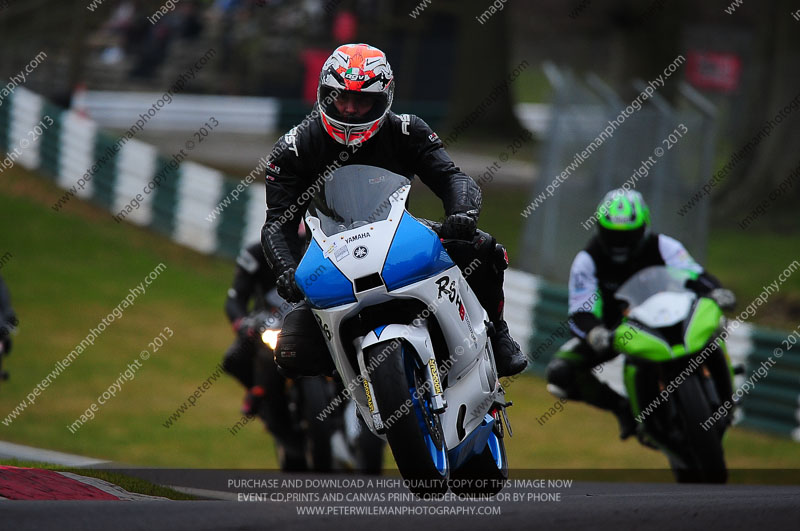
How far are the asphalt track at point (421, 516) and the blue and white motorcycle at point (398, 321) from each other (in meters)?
0.46

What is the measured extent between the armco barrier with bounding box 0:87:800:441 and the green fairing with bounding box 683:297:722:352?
163 inches

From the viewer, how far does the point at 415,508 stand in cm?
494

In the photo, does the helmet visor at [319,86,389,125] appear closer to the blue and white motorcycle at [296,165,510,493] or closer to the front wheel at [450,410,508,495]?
the blue and white motorcycle at [296,165,510,493]

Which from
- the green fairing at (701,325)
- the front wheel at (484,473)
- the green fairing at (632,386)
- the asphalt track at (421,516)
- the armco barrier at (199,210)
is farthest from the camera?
the armco barrier at (199,210)

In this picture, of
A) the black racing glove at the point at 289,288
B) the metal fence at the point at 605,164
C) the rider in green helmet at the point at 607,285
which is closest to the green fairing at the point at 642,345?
the rider in green helmet at the point at 607,285

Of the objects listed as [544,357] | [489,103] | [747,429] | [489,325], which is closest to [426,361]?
[489,325]

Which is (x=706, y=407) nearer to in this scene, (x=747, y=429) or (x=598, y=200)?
(x=747, y=429)

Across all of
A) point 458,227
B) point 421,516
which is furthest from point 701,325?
point 421,516

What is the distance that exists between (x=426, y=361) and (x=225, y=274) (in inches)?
517

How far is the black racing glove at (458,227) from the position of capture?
562cm

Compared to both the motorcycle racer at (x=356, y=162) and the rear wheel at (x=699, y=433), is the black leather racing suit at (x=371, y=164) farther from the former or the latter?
the rear wheel at (x=699, y=433)


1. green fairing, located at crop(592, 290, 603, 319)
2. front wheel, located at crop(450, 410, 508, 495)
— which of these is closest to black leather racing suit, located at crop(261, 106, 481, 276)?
front wheel, located at crop(450, 410, 508, 495)

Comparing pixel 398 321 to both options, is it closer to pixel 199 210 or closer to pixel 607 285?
pixel 607 285

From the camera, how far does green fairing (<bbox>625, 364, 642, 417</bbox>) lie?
8078 mm
